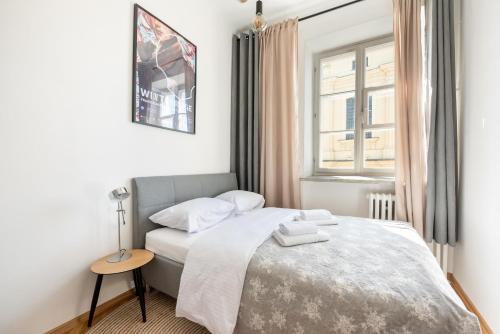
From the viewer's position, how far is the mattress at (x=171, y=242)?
5.04ft

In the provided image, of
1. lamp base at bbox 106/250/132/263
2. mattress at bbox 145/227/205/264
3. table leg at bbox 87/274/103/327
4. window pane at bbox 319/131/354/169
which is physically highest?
window pane at bbox 319/131/354/169

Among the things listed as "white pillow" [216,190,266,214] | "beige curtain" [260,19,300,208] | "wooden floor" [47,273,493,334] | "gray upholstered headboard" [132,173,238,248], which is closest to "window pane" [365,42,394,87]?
"beige curtain" [260,19,300,208]

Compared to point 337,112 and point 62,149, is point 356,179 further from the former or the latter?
point 62,149

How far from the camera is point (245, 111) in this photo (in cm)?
298

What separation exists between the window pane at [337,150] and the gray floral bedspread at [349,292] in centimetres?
157

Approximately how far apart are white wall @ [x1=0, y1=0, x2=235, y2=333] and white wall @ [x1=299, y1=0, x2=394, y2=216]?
1.81 meters

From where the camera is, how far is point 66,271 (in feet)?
4.74

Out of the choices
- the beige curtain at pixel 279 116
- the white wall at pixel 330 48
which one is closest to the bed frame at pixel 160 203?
the beige curtain at pixel 279 116

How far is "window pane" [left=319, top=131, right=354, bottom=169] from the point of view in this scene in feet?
9.30

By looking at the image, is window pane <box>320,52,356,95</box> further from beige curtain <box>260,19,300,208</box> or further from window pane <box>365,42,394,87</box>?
→ beige curtain <box>260,19,300,208</box>

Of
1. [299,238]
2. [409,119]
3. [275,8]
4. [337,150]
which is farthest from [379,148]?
[275,8]

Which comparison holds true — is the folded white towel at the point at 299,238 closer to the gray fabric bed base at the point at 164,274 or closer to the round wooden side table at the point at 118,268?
the gray fabric bed base at the point at 164,274

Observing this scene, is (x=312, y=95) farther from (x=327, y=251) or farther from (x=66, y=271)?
(x=66, y=271)

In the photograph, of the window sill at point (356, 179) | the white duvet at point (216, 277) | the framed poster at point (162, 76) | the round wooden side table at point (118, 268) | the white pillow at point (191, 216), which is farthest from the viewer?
the window sill at point (356, 179)
